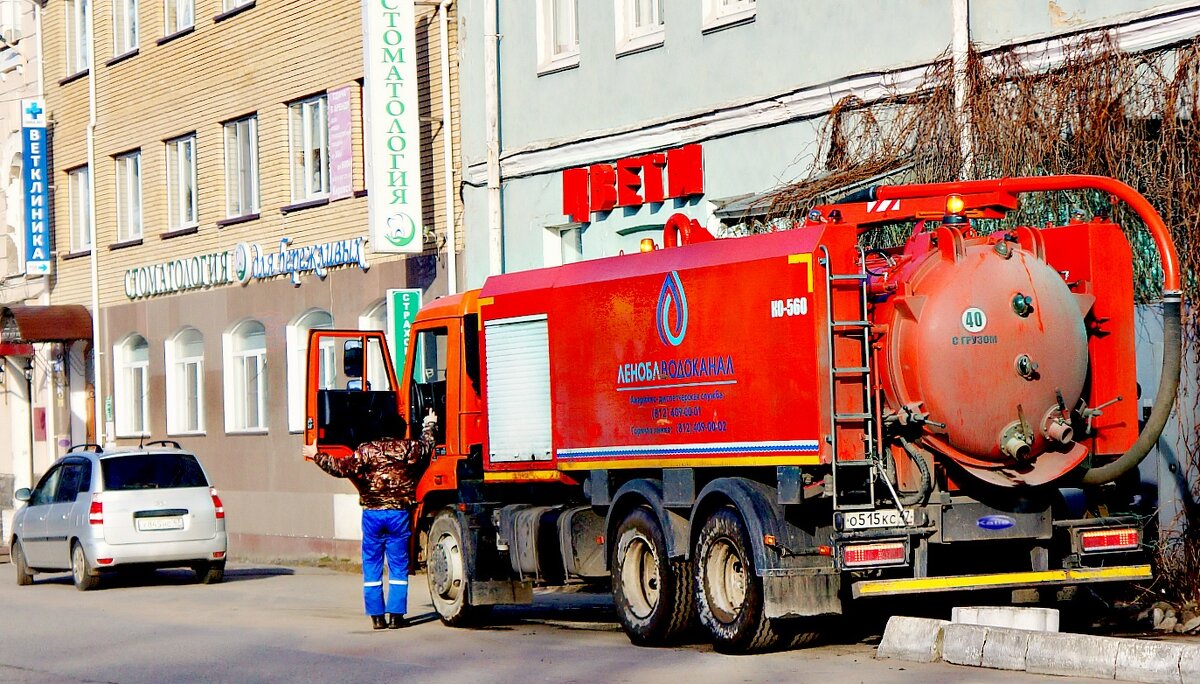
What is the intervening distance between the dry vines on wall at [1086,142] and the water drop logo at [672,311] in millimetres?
3449

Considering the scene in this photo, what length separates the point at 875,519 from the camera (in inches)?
454

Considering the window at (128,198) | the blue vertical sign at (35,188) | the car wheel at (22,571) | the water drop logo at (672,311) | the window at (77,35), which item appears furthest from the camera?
the blue vertical sign at (35,188)

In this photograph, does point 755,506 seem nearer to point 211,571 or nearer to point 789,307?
point 789,307

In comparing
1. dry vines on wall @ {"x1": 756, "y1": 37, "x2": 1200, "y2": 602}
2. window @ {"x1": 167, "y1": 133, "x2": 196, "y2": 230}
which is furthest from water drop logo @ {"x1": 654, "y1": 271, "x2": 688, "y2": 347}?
window @ {"x1": 167, "y1": 133, "x2": 196, "y2": 230}

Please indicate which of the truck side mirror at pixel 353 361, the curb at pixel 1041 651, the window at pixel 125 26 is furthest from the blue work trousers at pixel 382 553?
the window at pixel 125 26

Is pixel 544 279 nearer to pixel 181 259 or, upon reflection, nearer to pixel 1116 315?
pixel 1116 315

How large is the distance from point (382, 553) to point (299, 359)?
40.5 ft

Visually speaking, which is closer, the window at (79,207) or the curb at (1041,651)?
the curb at (1041,651)

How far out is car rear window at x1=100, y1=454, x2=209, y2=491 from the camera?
69.3 ft

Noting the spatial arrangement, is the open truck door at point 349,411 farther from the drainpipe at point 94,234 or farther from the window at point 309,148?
the drainpipe at point 94,234

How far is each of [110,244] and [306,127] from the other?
7.15 m

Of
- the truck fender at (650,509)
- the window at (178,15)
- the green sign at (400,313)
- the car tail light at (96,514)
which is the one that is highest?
the window at (178,15)

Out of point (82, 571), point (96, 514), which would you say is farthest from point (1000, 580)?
point (82, 571)

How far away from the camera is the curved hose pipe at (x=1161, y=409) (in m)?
11.7
